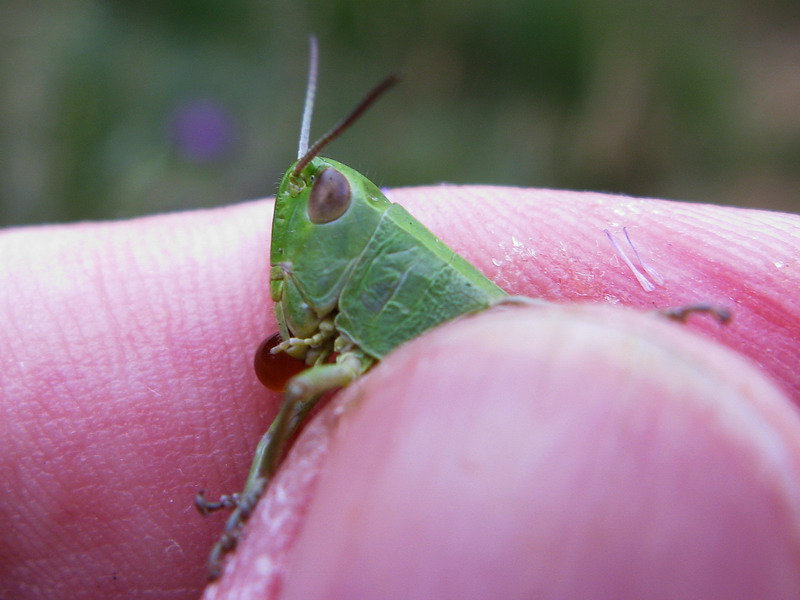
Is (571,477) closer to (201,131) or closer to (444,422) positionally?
(444,422)

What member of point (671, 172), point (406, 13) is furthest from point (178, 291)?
point (671, 172)

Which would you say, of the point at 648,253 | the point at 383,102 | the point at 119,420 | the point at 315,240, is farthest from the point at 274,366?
the point at 383,102

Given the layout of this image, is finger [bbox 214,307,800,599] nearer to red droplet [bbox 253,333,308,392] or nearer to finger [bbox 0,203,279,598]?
red droplet [bbox 253,333,308,392]

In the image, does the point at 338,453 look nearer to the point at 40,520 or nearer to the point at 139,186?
the point at 40,520

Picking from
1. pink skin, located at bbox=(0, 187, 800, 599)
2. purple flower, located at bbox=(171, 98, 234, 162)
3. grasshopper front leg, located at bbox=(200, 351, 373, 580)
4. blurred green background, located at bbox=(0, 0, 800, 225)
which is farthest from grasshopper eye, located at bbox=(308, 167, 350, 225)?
purple flower, located at bbox=(171, 98, 234, 162)

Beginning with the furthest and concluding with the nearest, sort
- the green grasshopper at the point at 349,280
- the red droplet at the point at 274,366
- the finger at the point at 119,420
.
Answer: the finger at the point at 119,420 → the red droplet at the point at 274,366 → the green grasshopper at the point at 349,280

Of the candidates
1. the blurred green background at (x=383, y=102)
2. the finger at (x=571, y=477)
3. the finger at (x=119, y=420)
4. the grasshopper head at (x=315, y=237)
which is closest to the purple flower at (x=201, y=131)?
the blurred green background at (x=383, y=102)

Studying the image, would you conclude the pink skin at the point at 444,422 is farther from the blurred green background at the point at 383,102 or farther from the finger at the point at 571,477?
Answer: the blurred green background at the point at 383,102
